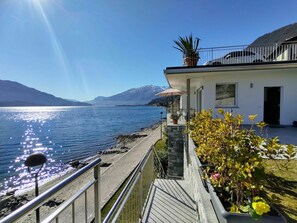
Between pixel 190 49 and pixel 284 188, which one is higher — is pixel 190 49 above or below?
above

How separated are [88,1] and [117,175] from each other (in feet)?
37.3

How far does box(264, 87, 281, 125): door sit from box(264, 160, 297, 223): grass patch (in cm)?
794

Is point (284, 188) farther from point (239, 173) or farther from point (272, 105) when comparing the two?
point (272, 105)

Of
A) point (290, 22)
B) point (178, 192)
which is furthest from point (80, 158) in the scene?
point (290, 22)

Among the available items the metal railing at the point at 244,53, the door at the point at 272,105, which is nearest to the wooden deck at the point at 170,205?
the metal railing at the point at 244,53

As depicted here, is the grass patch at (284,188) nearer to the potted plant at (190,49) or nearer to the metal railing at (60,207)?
the metal railing at (60,207)

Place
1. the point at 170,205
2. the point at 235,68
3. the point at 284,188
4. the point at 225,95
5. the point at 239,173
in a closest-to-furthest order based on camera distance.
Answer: the point at 239,173 < the point at 284,188 < the point at 170,205 < the point at 235,68 < the point at 225,95

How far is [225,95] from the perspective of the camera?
1203 centimetres

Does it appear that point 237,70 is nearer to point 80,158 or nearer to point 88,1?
point 88,1

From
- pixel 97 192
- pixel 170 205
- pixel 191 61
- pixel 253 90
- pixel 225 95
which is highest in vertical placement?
pixel 191 61

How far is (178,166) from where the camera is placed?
11414mm

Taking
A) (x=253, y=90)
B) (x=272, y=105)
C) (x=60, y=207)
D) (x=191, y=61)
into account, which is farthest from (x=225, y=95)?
(x=60, y=207)

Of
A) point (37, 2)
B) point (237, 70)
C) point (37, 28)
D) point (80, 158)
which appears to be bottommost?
point (80, 158)

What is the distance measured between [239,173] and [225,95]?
10.7 meters
